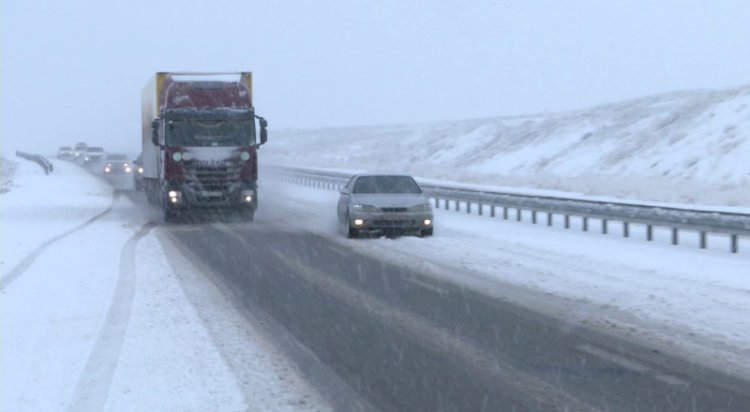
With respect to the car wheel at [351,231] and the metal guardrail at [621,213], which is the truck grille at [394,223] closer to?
the car wheel at [351,231]

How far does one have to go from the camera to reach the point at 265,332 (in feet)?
35.6

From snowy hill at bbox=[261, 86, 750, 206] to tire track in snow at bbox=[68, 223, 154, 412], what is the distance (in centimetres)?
2246

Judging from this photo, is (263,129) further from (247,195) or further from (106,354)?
(106,354)

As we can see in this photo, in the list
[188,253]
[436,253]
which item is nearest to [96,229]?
[188,253]

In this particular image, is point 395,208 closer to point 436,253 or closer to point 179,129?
point 436,253

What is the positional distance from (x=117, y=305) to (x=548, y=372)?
19.5ft

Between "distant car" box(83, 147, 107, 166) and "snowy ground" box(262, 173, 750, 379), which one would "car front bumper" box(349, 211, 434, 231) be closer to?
"snowy ground" box(262, 173, 750, 379)

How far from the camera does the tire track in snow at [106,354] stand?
7.77 metres

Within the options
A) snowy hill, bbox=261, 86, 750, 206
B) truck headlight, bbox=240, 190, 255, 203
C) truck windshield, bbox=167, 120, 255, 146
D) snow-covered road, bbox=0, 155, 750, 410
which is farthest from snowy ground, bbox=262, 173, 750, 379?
snowy hill, bbox=261, 86, 750, 206

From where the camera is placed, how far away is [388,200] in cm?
2273

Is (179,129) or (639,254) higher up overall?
(179,129)

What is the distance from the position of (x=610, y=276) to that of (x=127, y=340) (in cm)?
802

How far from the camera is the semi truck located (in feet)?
86.6

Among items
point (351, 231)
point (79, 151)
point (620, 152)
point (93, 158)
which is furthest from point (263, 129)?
point (79, 151)
